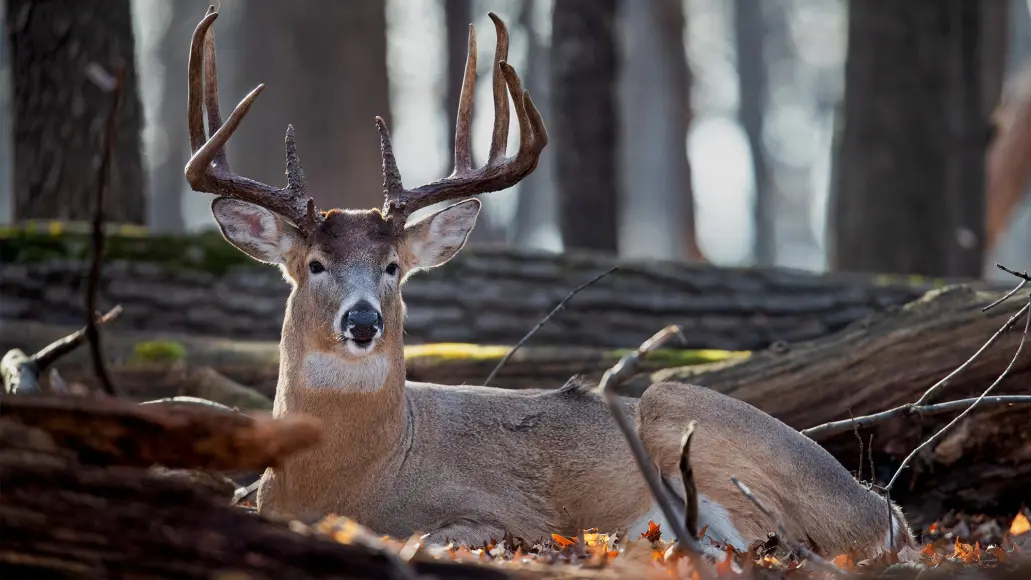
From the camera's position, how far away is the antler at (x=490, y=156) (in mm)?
6816

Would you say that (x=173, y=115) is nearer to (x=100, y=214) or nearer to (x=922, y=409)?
(x=100, y=214)

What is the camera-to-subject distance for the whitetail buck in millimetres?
6387

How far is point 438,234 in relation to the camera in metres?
7.45

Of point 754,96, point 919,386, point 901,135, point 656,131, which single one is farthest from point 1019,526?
point 754,96

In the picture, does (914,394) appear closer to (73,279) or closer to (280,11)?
(73,279)

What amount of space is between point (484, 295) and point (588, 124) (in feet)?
14.4

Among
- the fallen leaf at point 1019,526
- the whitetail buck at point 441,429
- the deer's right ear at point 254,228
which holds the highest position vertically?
the deer's right ear at point 254,228

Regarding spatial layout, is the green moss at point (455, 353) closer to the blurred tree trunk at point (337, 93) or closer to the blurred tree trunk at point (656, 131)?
the blurred tree trunk at point (656, 131)

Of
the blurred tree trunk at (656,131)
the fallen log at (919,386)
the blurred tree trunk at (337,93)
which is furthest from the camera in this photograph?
the blurred tree trunk at (656,131)

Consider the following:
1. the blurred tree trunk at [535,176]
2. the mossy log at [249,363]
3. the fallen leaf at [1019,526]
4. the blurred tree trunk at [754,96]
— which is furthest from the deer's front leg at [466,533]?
the blurred tree trunk at [754,96]

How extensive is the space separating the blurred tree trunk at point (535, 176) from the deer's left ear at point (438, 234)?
84.7 ft

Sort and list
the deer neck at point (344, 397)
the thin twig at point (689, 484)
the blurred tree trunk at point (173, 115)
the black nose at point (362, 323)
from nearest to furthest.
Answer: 1. the thin twig at point (689, 484)
2. the black nose at point (362, 323)
3. the deer neck at point (344, 397)
4. the blurred tree trunk at point (173, 115)

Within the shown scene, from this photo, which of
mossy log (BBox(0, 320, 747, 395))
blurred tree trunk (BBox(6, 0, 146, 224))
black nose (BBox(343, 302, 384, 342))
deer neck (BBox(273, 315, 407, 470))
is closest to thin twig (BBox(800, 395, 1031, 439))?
mossy log (BBox(0, 320, 747, 395))

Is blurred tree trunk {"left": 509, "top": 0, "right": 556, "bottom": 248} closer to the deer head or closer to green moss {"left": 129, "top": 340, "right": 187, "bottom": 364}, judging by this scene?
green moss {"left": 129, "top": 340, "right": 187, "bottom": 364}
